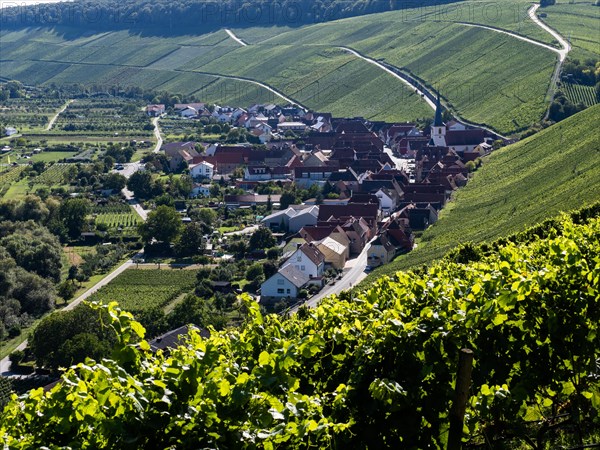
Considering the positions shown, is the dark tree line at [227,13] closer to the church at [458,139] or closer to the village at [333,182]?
the village at [333,182]

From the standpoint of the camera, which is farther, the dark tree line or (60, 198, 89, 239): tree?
the dark tree line

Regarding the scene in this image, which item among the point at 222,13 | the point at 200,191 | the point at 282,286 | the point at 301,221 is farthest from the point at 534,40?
the point at 222,13

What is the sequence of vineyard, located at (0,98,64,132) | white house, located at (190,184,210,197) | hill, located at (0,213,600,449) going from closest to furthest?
hill, located at (0,213,600,449), white house, located at (190,184,210,197), vineyard, located at (0,98,64,132)

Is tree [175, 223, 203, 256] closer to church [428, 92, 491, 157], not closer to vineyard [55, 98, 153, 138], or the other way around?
church [428, 92, 491, 157]

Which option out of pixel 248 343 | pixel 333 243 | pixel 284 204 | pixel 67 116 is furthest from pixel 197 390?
pixel 67 116

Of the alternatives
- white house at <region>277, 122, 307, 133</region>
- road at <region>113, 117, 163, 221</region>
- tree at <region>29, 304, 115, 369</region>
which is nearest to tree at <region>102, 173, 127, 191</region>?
road at <region>113, 117, 163, 221</region>

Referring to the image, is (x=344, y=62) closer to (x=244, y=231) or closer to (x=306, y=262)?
(x=244, y=231)

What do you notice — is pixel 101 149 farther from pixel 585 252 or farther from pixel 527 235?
pixel 585 252
